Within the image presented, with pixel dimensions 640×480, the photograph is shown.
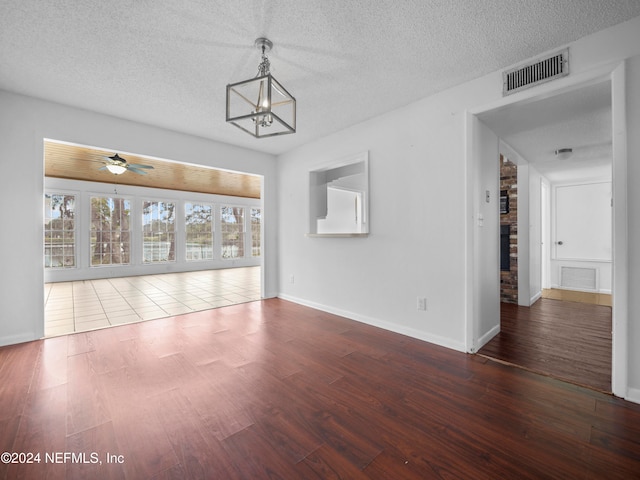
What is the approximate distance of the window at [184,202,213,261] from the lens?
342 inches

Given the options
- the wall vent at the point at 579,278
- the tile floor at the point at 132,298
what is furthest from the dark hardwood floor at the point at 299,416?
the wall vent at the point at 579,278

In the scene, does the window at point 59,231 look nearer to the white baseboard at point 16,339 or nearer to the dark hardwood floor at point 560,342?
the white baseboard at point 16,339

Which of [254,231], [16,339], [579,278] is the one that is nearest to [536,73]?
[16,339]

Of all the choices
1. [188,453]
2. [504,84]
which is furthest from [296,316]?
[504,84]

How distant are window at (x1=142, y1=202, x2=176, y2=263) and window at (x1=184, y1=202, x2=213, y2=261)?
1.38 feet

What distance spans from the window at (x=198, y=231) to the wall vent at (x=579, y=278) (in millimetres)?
9308

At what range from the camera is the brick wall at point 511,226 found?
4.46m

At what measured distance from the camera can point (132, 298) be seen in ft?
Answer: 16.0

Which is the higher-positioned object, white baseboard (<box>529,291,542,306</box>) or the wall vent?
the wall vent

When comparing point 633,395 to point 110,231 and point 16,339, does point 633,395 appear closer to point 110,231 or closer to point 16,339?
point 16,339

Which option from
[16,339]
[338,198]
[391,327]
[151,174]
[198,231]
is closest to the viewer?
[16,339]

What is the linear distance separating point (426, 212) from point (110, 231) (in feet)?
26.6

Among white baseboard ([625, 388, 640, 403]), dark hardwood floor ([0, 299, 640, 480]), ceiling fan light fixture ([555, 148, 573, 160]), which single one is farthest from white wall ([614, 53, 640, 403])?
ceiling fan light fixture ([555, 148, 573, 160])

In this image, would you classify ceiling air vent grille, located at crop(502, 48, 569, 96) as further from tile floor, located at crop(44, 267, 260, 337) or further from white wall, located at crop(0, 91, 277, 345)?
tile floor, located at crop(44, 267, 260, 337)
